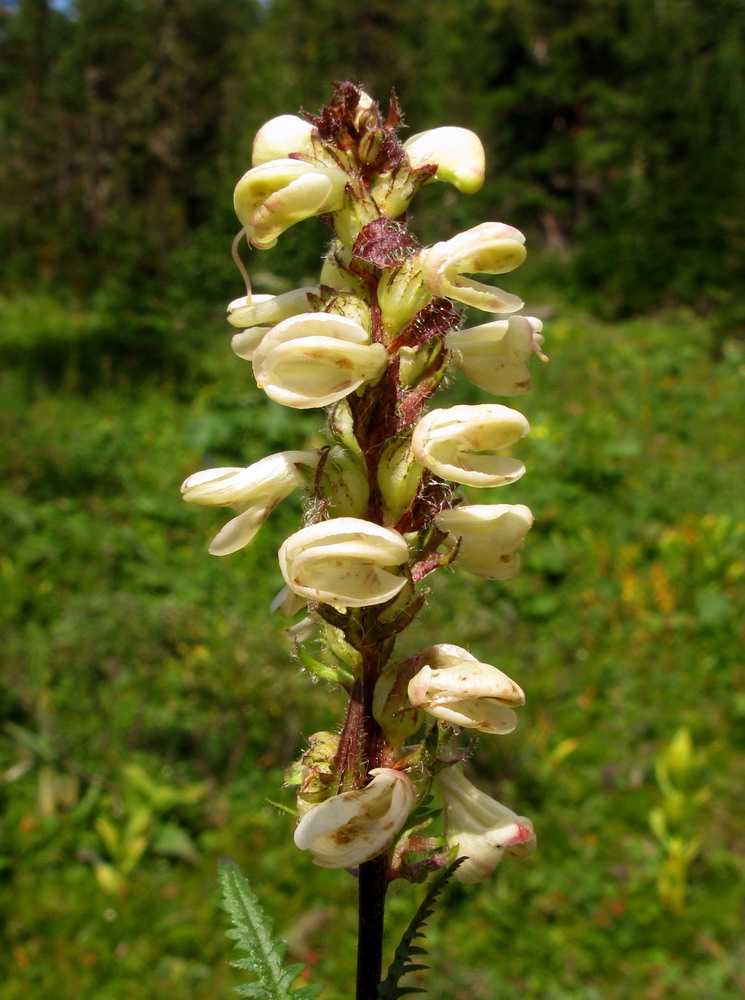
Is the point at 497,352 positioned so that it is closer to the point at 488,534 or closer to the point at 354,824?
the point at 488,534

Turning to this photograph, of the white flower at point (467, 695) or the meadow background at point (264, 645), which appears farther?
the meadow background at point (264, 645)

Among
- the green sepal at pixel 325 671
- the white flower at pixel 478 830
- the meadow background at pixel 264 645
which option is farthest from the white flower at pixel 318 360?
the meadow background at pixel 264 645

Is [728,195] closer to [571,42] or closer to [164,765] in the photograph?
[571,42]

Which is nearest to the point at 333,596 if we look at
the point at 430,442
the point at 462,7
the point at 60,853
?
the point at 430,442

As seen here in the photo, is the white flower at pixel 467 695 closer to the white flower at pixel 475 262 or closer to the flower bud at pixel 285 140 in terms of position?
the white flower at pixel 475 262

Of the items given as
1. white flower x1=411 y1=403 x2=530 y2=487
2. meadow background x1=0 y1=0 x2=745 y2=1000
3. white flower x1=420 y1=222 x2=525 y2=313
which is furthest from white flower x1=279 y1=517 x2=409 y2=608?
meadow background x1=0 y1=0 x2=745 y2=1000

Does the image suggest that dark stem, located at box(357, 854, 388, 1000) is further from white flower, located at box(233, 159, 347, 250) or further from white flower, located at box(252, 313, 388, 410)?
white flower, located at box(233, 159, 347, 250)

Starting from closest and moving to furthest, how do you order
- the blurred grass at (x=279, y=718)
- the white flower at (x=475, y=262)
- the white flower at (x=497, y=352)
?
the white flower at (x=475, y=262)
the white flower at (x=497, y=352)
the blurred grass at (x=279, y=718)

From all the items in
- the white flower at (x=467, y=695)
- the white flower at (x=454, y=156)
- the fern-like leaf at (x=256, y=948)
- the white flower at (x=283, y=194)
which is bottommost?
the fern-like leaf at (x=256, y=948)

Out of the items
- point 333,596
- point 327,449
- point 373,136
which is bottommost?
point 333,596
